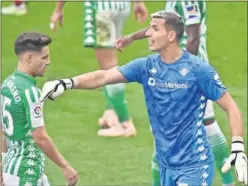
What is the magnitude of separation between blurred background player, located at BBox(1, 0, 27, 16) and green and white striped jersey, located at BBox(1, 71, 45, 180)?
35.0 feet

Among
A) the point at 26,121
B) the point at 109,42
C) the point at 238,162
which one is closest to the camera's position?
the point at 238,162

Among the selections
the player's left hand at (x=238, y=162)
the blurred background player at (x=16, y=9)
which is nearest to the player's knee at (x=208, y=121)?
the player's left hand at (x=238, y=162)

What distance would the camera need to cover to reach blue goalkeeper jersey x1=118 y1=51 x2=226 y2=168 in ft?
24.2

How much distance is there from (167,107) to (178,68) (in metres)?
0.33

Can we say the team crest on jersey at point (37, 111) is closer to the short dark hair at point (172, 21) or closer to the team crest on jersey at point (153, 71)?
the team crest on jersey at point (153, 71)

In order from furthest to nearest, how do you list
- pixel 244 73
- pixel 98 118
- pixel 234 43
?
pixel 234 43
pixel 244 73
pixel 98 118

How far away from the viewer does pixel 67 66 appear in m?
14.8

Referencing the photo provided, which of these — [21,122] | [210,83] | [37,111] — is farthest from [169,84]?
[21,122]

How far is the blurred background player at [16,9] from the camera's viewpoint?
58.7 ft

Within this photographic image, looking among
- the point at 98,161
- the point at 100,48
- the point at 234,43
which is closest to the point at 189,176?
the point at 98,161

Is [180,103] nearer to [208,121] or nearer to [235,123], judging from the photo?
[235,123]

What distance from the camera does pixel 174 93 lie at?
7422 mm

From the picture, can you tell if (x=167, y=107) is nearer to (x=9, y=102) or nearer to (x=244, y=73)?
(x=9, y=102)

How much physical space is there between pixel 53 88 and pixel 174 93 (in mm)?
993
